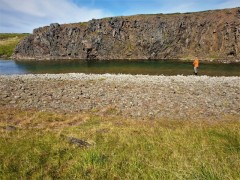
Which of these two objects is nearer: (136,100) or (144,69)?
(136,100)

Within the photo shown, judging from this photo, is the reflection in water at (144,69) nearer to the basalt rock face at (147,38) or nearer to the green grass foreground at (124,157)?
the green grass foreground at (124,157)

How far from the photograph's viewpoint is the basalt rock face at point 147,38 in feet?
361

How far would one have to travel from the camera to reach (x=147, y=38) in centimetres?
12469

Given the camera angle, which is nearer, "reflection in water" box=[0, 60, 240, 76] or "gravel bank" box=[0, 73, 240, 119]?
"gravel bank" box=[0, 73, 240, 119]

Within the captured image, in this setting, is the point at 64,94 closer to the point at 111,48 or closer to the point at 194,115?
the point at 194,115

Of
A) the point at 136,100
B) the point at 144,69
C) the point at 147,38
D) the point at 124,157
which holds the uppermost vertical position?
the point at 147,38

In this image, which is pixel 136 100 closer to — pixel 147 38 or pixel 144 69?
pixel 144 69

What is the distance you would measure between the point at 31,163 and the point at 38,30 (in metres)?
158

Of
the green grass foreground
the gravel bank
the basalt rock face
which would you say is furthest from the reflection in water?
the basalt rock face

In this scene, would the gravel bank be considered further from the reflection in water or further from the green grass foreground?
the reflection in water

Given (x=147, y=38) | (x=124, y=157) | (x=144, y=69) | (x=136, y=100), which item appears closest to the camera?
(x=124, y=157)

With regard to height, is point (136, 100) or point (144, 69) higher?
point (144, 69)

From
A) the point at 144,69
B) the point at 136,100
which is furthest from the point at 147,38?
the point at 136,100

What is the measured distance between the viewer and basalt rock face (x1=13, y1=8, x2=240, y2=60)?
110 m
